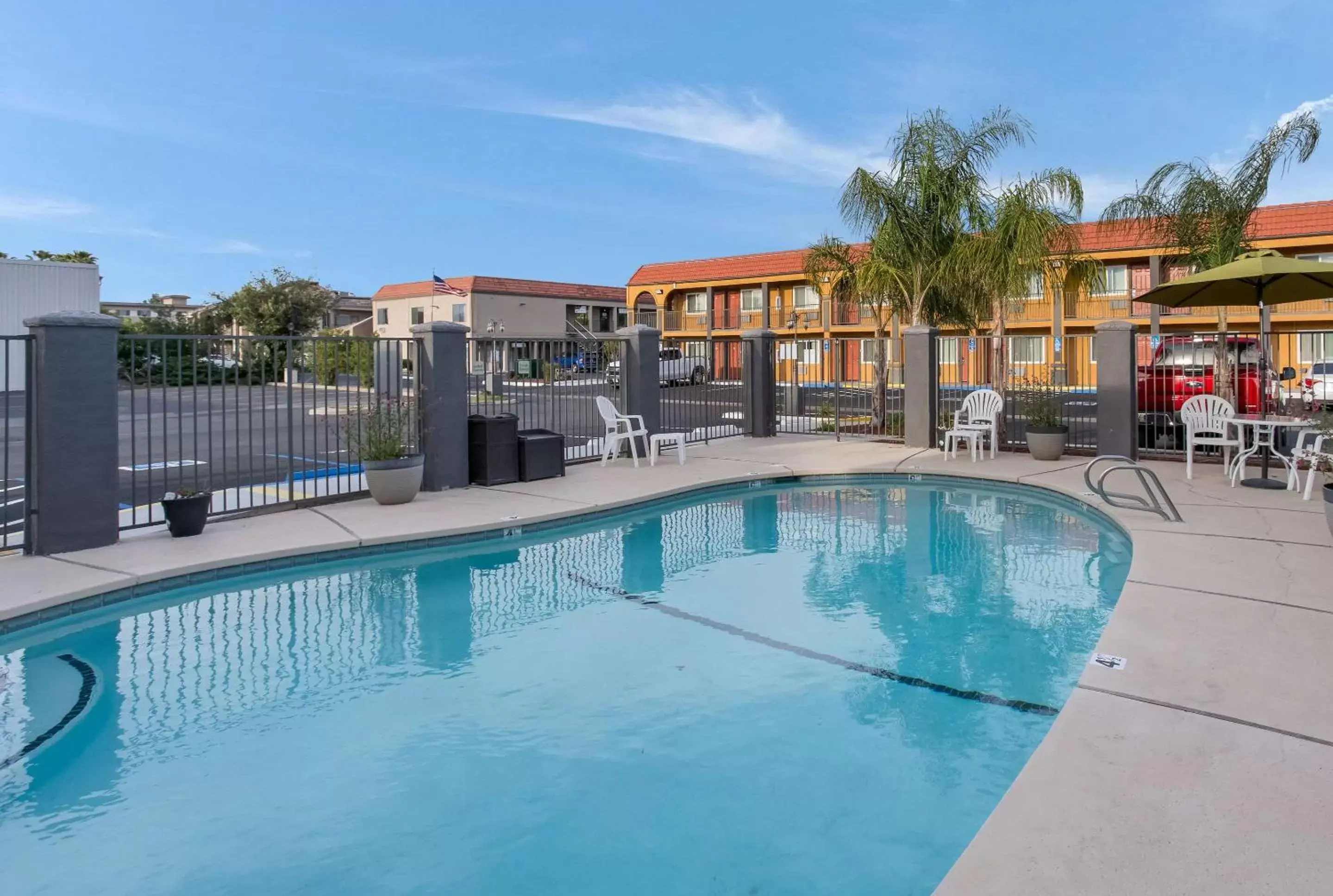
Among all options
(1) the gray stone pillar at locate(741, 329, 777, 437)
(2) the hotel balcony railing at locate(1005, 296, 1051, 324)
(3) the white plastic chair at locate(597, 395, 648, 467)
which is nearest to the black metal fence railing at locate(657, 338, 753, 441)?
(1) the gray stone pillar at locate(741, 329, 777, 437)

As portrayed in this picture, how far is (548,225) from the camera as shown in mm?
38219

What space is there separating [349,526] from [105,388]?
2243 millimetres

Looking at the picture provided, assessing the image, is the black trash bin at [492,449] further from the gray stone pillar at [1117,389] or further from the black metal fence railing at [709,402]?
the gray stone pillar at [1117,389]

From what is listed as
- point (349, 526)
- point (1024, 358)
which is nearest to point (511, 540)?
point (349, 526)

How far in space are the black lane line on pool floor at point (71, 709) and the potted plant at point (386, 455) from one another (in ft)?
13.1

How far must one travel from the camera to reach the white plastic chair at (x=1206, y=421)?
10375 millimetres

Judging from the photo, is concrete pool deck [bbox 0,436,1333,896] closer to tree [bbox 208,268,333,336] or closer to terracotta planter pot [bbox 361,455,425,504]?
terracotta planter pot [bbox 361,455,425,504]

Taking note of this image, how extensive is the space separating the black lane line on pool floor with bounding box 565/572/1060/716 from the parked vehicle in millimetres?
7140

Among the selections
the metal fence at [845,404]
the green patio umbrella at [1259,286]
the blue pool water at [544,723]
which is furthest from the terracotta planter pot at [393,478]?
the green patio umbrella at [1259,286]

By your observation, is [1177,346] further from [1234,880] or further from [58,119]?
[58,119]

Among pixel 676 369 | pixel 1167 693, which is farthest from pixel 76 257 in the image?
pixel 1167 693

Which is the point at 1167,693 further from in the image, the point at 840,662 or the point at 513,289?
the point at 513,289

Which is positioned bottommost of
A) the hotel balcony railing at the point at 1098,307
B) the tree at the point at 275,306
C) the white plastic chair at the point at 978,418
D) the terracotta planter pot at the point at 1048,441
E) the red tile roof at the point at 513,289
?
the terracotta planter pot at the point at 1048,441

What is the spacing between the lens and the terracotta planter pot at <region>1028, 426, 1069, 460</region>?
1240cm
